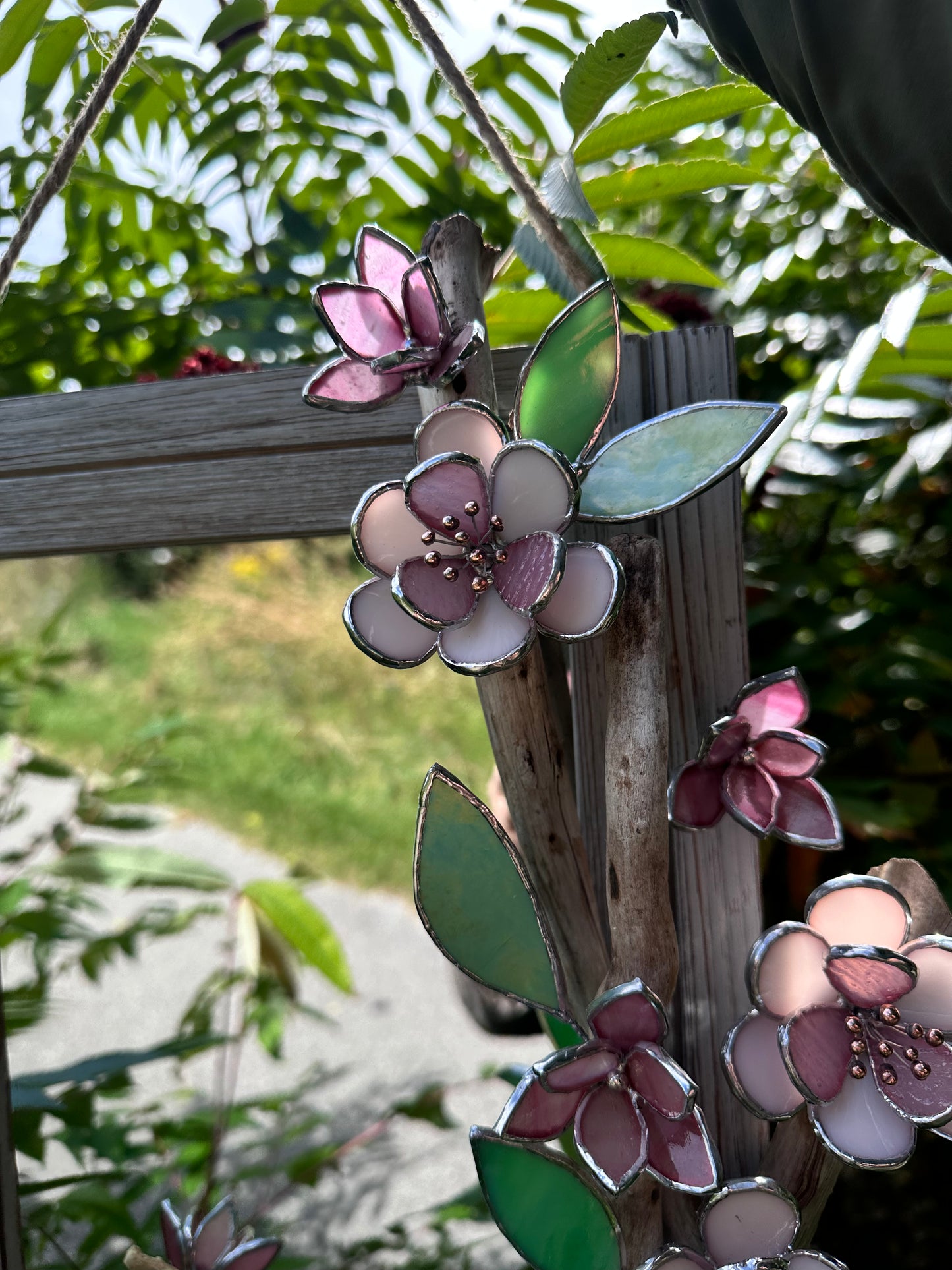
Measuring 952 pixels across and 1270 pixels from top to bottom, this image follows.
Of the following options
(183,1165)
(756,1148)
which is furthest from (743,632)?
(183,1165)

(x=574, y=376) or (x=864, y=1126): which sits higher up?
(x=574, y=376)

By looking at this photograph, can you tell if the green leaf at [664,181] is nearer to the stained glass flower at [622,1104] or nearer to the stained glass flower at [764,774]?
the stained glass flower at [764,774]

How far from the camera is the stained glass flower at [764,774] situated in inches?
12.5

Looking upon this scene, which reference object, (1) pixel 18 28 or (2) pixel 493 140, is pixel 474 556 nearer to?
(2) pixel 493 140

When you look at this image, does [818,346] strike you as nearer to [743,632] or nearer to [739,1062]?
[743,632]

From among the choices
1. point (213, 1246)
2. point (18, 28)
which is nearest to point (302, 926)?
point (213, 1246)

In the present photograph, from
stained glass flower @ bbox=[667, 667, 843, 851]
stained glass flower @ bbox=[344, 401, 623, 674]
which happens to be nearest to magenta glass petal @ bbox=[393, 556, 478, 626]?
stained glass flower @ bbox=[344, 401, 623, 674]

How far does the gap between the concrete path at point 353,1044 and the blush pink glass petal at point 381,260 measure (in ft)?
3.14

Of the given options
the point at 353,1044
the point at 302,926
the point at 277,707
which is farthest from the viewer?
the point at 277,707

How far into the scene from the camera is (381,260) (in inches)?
12.5

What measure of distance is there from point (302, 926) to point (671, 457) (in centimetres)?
72

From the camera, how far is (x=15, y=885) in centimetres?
79

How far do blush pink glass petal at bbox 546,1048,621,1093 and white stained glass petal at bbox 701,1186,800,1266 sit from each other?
0.19 feet

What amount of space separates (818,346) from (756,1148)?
57cm
